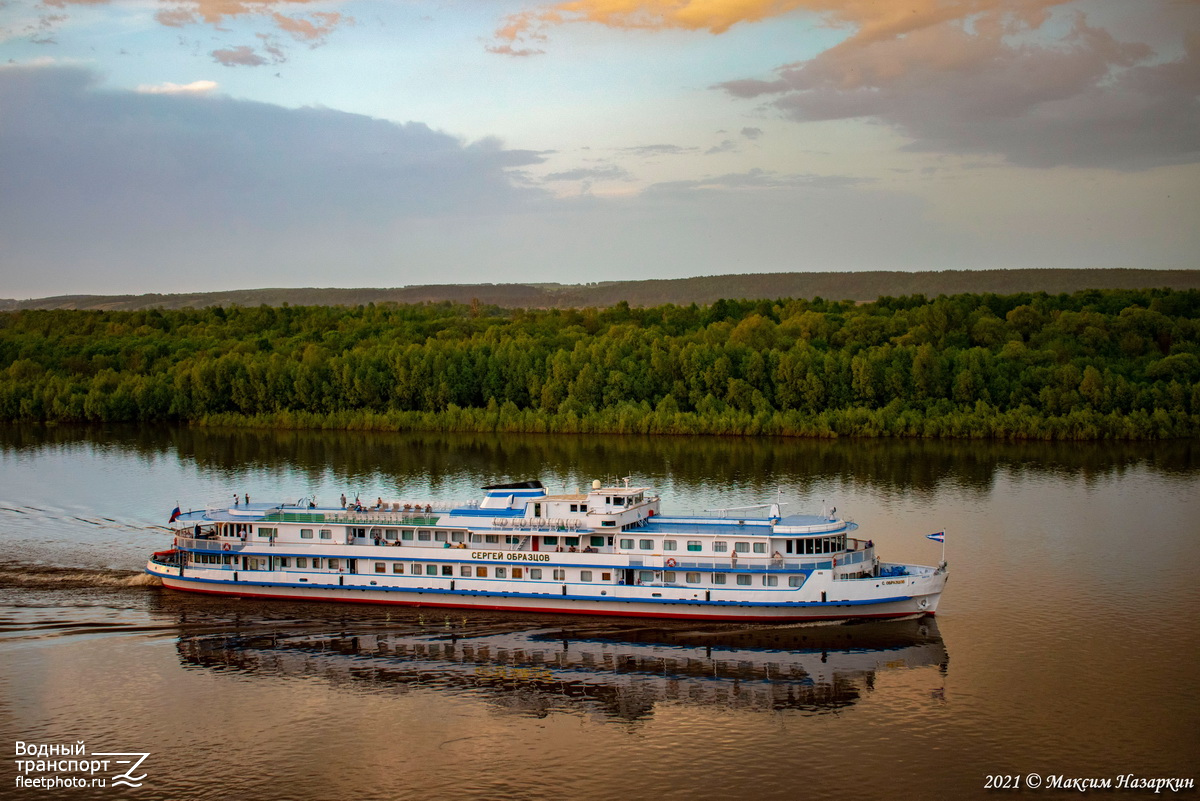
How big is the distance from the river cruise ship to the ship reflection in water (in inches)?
42.3

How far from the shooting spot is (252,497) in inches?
2382

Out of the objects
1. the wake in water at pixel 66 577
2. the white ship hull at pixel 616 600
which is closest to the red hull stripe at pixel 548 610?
the white ship hull at pixel 616 600

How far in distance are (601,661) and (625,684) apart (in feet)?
6.73

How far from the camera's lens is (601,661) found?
35.0 meters

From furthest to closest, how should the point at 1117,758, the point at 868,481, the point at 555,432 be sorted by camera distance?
1. the point at 555,432
2. the point at 868,481
3. the point at 1117,758

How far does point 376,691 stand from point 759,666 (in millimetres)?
11654

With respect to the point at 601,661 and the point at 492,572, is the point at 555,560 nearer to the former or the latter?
the point at 492,572

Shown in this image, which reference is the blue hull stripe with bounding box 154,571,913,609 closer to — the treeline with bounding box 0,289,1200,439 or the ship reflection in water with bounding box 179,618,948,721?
the ship reflection in water with bounding box 179,618,948,721

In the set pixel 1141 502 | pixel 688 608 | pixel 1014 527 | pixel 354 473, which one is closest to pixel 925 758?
pixel 688 608

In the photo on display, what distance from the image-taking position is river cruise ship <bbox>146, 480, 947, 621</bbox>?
37.7m


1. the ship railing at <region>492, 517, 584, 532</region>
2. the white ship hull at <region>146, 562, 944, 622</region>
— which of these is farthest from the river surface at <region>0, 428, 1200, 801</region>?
the ship railing at <region>492, 517, 584, 532</region>

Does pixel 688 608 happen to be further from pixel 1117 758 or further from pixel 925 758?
pixel 1117 758

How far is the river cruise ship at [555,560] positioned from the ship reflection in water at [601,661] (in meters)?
1.07

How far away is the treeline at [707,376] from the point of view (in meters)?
88.6
